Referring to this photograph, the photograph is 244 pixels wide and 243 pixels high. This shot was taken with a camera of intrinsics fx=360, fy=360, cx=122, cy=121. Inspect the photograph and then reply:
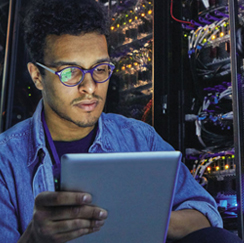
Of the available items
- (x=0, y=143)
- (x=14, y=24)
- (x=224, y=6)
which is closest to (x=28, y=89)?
(x=14, y=24)

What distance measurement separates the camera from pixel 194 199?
1.33 metres

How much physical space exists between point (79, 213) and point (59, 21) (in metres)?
0.95

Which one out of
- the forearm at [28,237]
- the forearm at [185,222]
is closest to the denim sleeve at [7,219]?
the forearm at [28,237]

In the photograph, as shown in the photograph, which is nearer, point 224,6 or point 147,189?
point 147,189

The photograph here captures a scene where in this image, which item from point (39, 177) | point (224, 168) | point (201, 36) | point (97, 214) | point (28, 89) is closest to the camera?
point (97, 214)

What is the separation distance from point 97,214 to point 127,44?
2413 mm

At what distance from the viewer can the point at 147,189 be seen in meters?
0.84

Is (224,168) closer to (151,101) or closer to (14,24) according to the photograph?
(151,101)

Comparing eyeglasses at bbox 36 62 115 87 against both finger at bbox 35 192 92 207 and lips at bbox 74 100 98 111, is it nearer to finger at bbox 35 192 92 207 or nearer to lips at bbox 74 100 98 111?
lips at bbox 74 100 98 111

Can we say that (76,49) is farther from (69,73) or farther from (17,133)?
(17,133)

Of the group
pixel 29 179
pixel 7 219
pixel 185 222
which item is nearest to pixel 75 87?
pixel 29 179

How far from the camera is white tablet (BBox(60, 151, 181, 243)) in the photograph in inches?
30.4

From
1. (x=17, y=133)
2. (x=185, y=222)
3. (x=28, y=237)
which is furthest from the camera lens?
(x=17, y=133)

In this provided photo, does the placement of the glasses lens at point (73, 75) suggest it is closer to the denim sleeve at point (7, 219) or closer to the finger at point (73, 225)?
the denim sleeve at point (7, 219)
